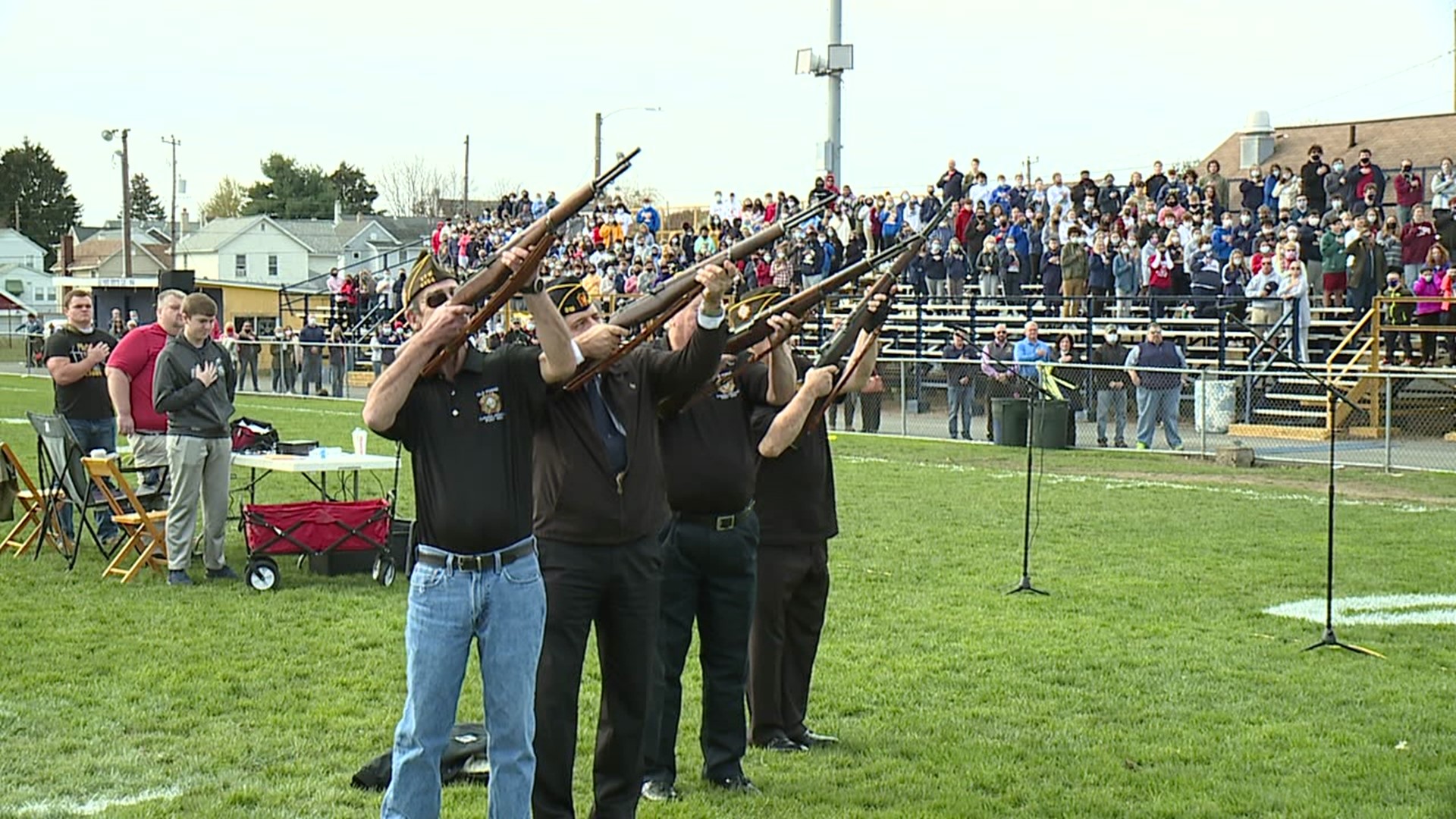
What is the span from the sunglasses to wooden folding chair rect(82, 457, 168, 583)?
7269 mm

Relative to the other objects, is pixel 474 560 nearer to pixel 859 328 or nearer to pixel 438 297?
pixel 438 297

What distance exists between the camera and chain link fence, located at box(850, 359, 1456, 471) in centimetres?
2197

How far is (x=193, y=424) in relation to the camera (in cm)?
1161

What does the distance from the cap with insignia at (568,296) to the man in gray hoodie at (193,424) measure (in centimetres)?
616

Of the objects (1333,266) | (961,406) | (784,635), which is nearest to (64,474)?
(784,635)

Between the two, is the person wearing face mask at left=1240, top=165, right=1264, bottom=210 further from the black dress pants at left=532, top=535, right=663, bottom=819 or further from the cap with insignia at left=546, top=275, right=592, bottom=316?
the black dress pants at left=532, top=535, right=663, bottom=819

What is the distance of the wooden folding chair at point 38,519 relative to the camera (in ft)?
42.1

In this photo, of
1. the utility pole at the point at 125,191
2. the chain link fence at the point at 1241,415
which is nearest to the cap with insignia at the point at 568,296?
the chain link fence at the point at 1241,415

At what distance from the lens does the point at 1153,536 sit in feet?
48.4

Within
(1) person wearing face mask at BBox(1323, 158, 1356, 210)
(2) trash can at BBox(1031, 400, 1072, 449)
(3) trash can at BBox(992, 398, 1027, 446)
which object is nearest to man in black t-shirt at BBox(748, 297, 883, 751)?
(2) trash can at BBox(1031, 400, 1072, 449)

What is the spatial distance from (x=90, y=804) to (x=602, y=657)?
2.28 m

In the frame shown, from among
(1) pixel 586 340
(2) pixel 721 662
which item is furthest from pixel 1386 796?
(1) pixel 586 340

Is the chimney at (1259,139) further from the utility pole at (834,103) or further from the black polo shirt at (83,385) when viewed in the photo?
the black polo shirt at (83,385)

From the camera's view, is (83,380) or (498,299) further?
(83,380)
